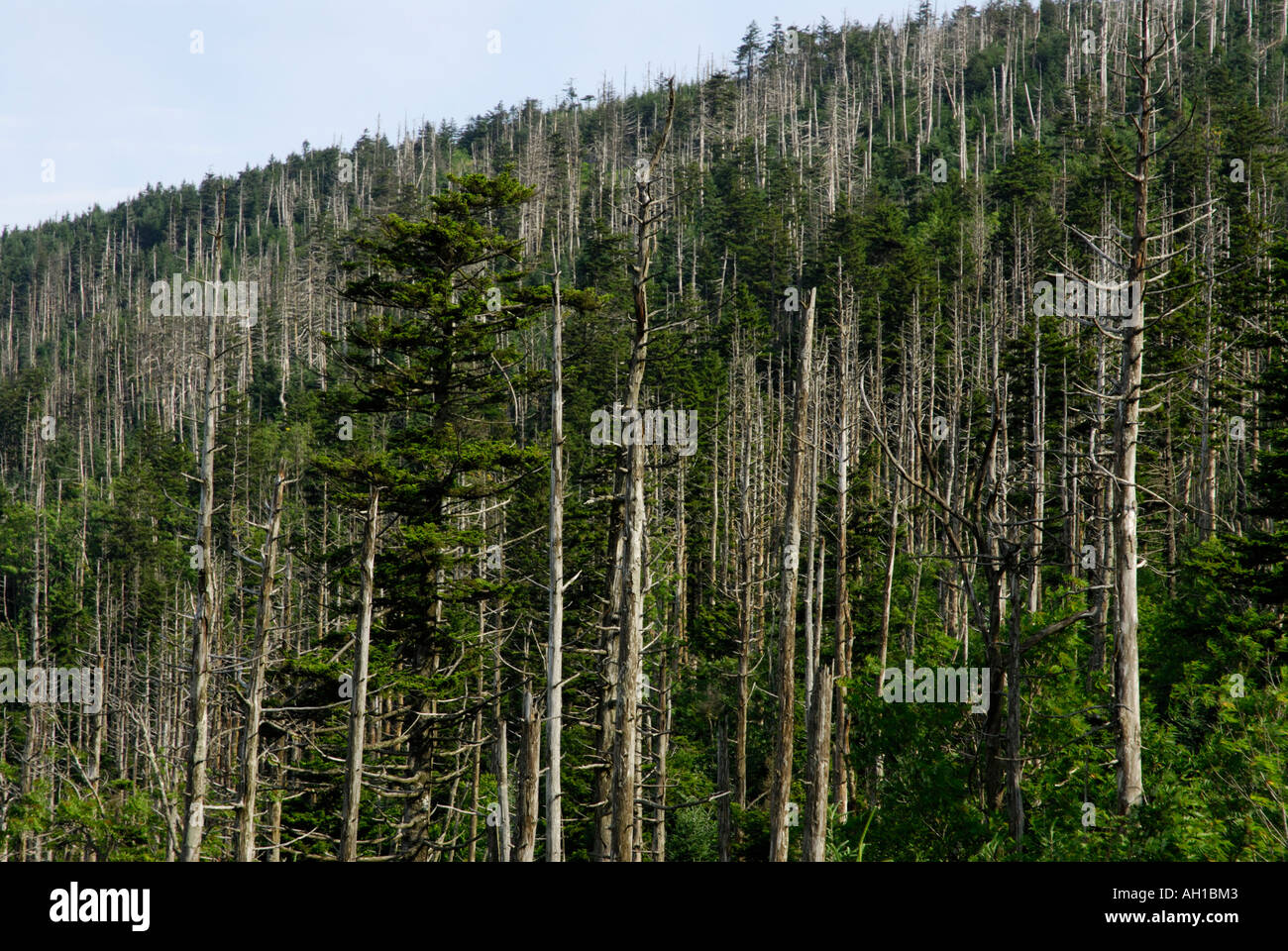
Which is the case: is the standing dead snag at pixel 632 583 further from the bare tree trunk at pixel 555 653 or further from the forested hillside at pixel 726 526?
the bare tree trunk at pixel 555 653

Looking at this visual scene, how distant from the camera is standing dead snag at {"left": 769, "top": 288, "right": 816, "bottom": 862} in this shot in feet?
41.7

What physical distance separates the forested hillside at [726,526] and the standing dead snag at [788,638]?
0.08m

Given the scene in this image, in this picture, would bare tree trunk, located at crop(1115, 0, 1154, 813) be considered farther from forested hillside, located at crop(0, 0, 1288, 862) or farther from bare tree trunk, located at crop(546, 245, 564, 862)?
bare tree trunk, located at crop(546, 245, 564, 862)

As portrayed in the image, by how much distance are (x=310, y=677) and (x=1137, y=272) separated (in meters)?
17.0

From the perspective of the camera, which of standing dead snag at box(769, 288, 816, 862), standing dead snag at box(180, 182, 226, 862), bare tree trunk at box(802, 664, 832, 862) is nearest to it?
bare tree trunk at box(802, 664, 832, 862)

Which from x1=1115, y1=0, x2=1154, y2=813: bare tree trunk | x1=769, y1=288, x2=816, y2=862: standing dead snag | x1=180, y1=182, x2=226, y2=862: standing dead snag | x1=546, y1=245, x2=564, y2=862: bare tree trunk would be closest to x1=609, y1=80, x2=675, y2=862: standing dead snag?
x1=546, y1=245, x2=564, y2=862: bare tree trunk

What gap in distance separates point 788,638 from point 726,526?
28591 millimetres

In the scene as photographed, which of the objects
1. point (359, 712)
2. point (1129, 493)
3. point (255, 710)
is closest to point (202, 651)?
point (255, 710)

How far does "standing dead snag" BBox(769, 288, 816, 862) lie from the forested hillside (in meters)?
0.08

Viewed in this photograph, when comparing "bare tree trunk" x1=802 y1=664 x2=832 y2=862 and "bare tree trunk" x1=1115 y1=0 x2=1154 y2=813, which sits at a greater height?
"bare tree trunk" x1=1115 y1=0 x2=1154 y2=813

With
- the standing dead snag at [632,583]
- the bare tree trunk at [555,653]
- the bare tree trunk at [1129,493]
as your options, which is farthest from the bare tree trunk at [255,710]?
the bare tree trunk at [1129,493]

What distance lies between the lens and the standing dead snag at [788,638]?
41.7 ft

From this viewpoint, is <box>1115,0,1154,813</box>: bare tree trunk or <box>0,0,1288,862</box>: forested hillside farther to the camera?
<box>0,0,1288,862</box>: forested hillside

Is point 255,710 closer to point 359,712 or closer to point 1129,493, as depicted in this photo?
point 359,712
